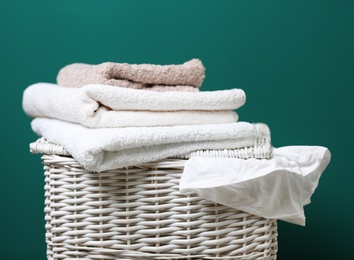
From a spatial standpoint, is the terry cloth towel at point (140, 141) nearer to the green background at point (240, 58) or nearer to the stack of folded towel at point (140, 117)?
the stack of folded towel at point (140, 117)

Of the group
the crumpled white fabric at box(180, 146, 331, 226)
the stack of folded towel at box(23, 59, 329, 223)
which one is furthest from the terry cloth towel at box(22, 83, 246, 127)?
the crumpled white fabric at box(180, 146, 331, 226)

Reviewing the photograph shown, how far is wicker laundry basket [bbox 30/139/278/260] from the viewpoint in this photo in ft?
3.58

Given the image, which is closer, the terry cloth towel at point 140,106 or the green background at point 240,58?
the terry cloth towel at point 140,106

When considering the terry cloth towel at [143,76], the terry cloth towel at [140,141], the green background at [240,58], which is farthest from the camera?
the green background at [240,58]

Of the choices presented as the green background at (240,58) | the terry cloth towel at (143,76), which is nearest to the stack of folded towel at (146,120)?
the terry cloth towel at (143,76)

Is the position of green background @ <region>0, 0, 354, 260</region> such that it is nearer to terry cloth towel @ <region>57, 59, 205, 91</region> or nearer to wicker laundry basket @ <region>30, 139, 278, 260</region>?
terry cloth towel @ <region>57, 59, 205, 91</region>

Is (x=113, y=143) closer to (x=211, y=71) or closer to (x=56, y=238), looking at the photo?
(x=56, y=238)

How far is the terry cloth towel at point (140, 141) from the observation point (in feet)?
3.32

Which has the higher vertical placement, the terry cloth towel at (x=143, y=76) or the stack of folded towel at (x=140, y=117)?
the terry cloth towel at (x=143, y=76)

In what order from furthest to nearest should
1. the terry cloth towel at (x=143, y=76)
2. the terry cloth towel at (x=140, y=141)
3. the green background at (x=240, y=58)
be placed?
the green background at (x=240, y=58) < the terry cloth towel at (x=143, y=76) < the terry cloth towel at (x=140, y=141)

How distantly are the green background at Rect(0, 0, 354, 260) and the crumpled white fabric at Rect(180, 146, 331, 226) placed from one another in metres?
0.65

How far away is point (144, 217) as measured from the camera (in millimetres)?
1098

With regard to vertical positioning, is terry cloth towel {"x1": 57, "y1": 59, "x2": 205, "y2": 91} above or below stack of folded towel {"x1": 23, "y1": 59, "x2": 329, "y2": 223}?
above
